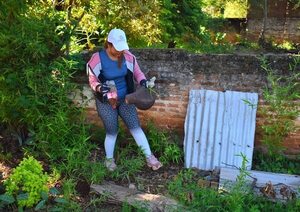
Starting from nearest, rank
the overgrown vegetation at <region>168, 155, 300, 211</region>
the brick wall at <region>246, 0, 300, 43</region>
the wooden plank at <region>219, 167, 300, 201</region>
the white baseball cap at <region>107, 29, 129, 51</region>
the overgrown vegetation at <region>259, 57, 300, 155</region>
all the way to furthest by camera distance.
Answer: the overgrown vegetation at <region>168, 155, 300, 211</region>, the wooden plank at <region>219, 167, 300, 201</region>, the white baseball cap at <region>107, 29, 129, 51</region>, the overgrown vegetation at <region>259, 57, 300, 155</region>, the brick wall at <region>246, 0, 300, 43</region>

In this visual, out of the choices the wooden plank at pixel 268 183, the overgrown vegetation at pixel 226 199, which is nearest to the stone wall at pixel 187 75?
the wooden plank at pixel 268 183

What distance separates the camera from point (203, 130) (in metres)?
4.96

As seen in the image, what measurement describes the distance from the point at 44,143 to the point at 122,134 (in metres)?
0.98

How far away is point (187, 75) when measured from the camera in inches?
197

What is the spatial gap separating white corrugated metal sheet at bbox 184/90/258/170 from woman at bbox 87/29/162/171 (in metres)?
0.52

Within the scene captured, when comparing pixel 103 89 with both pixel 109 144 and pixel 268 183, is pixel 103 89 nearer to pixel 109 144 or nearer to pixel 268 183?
pixel 109 144

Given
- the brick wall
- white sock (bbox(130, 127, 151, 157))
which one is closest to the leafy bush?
white sock (bbox(130, 127, 151, 157))

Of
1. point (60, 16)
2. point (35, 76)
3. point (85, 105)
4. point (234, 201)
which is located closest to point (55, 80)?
point (35, 76)

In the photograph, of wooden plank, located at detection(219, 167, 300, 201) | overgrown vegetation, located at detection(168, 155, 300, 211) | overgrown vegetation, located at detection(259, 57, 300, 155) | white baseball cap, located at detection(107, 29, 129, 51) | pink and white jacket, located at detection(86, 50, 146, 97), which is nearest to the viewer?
overgrown vegetation, located at detection(168, 155, 300, 211)

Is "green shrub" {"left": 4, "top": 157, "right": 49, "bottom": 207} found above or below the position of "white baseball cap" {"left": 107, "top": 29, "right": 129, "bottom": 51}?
below

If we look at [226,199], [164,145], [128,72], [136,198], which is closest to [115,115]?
[128,72]

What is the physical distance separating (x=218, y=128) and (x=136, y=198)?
140 cm

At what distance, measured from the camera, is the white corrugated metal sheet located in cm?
485

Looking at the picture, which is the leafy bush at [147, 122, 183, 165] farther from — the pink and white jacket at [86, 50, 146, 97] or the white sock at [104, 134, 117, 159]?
the pink and white jacket at [86, 50, 146, 97]
